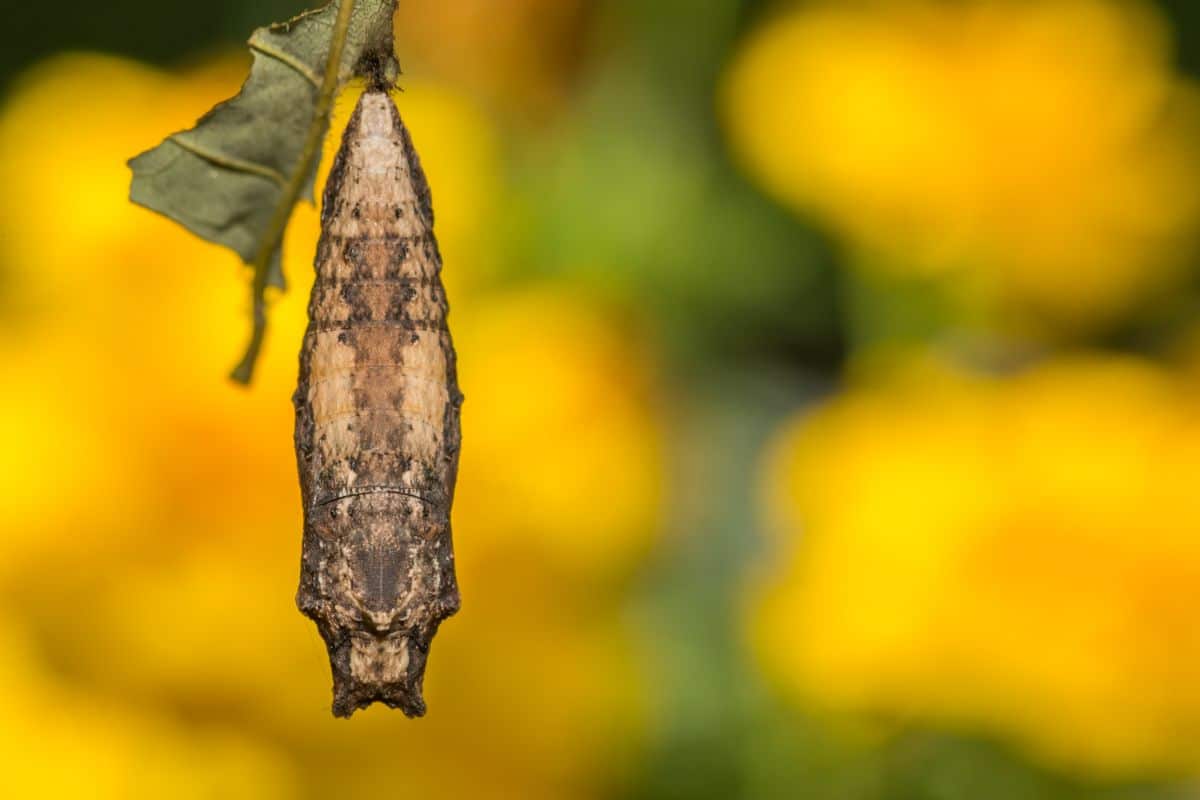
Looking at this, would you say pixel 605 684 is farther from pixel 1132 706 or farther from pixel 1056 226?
pixel 1056 226

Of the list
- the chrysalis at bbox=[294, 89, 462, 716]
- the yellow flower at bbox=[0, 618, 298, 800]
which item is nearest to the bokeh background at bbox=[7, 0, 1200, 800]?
the yellow flower at bbox=[0, 618, 298, 800]

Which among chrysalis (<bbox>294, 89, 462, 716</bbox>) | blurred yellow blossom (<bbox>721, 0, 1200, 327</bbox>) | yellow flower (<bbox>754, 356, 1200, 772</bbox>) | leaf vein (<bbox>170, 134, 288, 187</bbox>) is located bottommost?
chrysalis (<bbox>294, 89, 462, 716</bbox>)

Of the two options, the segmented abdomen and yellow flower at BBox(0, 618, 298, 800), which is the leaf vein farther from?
yellow flower at BBox(0, 618, 298, 800)

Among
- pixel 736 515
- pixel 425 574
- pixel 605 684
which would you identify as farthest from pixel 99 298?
pixel 425 574

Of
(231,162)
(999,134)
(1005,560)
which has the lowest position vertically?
(231,162)

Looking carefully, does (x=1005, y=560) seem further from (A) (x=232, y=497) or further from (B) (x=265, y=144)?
(B) (x=265, y=144)

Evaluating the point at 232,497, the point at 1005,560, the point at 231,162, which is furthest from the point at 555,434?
the point at 231,162

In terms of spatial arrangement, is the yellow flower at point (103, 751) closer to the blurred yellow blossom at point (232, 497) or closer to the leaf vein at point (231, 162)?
the blurred yellow blossom at point (232, 497)
